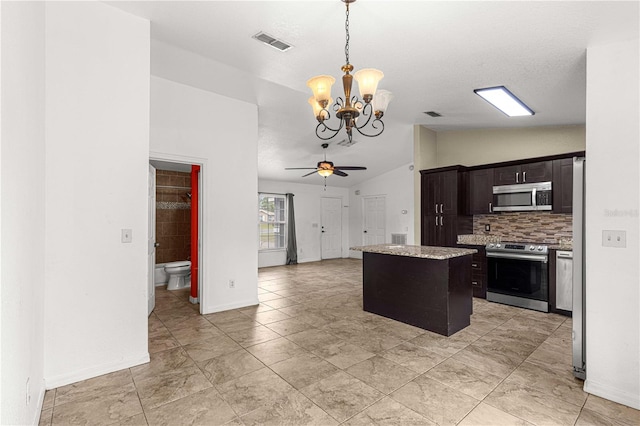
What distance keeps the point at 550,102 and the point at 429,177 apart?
2.09m

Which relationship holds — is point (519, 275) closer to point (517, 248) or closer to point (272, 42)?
point (517, 248)

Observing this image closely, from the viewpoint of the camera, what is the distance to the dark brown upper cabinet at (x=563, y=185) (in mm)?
4355

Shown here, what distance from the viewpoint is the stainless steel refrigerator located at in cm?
253

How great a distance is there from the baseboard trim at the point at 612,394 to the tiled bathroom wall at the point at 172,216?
20.4ft

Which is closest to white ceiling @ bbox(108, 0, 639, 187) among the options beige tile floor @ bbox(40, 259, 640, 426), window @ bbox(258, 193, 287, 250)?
beige tile floor @ bbox(40, 259, 640, 426)

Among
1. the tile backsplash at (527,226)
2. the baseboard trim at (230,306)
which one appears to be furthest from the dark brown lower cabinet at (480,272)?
the baseboard trim at (230,306)

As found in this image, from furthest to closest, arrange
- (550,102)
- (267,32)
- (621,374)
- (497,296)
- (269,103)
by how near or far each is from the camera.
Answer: (497,296)
(269,103)
(550,102)
(267,32)
(621,374)

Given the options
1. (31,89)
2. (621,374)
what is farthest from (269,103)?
(621,374)

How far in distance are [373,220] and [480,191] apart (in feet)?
14.9

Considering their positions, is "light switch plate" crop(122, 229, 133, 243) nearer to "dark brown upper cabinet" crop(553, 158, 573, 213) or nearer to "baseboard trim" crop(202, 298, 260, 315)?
"baseboard trim" crop(202, 298, 260, 315)

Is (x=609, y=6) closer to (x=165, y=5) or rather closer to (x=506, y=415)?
(x=506, y=415)

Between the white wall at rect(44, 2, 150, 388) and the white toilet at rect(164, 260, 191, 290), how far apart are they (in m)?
2.94

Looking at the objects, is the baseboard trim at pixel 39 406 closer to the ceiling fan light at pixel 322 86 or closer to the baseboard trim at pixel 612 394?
the ceiling fan light at pixel 322 86

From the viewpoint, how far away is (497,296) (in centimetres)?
488
